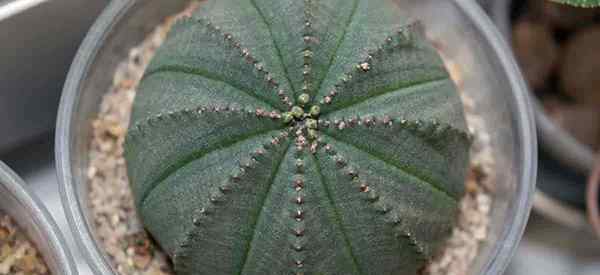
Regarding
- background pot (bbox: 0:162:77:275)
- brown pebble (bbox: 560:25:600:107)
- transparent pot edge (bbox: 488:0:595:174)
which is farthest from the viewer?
brown pebble (bbox: 560:25:600:107)

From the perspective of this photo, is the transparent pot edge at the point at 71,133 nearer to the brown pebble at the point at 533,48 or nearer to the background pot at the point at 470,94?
the background pot at the point at 470,94

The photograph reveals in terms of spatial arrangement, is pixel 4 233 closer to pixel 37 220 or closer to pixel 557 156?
pixel 37 220

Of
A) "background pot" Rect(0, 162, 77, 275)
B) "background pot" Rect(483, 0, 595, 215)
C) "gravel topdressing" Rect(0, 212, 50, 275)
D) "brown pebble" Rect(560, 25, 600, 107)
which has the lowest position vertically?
"gravel topdressing" Rect(0, 212, 50, 275)

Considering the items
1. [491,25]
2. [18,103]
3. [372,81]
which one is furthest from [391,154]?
[18,103]

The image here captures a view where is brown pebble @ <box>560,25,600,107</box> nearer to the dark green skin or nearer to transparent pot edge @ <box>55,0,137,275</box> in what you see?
the dark green skin

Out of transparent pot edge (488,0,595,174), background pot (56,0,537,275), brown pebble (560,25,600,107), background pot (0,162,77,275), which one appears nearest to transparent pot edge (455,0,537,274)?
background pot (56,0,537,275)

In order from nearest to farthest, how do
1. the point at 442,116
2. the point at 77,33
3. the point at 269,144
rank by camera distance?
the point at 269,144
the point at 442,116
the point at 77,33

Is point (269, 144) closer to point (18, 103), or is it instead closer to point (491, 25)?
point (491, 25)

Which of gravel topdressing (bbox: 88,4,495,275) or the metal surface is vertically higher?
the metal surface
